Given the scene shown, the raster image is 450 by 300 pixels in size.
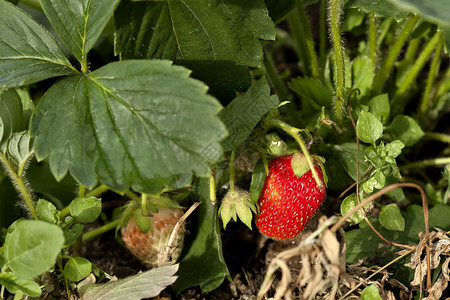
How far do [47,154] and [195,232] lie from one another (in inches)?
15.6

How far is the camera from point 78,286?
42.1 inches

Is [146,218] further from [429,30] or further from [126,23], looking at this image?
[429,30]

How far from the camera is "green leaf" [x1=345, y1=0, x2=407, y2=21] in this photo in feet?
3.69

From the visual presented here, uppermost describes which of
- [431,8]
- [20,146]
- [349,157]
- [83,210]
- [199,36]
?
[431,8]

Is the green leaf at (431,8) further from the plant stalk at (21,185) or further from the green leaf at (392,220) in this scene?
the plant stalk at (21,185)

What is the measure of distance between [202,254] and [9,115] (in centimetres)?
48

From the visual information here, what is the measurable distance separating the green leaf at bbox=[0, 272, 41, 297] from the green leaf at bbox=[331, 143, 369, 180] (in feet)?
2.15

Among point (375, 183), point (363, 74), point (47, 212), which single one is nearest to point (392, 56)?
point (363, 74)

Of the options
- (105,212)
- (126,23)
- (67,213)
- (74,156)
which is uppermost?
(126,23)

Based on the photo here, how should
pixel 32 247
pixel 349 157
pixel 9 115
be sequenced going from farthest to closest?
1. pixel 349 157
2. pixel 9 115
3. pixel 32 247

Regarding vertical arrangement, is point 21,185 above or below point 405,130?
above

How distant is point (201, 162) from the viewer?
0.87m

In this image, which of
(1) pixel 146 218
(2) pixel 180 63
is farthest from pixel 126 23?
(1) pixel 146 218

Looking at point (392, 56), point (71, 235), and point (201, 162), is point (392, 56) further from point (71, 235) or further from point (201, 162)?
point (71, 235)
